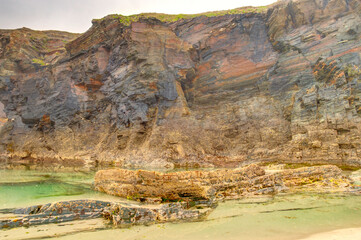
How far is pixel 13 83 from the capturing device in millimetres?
44000

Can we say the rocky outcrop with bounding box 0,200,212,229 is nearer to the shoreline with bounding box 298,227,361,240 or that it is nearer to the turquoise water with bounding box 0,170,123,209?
the turquoise water with bounding box 0,170,123,209

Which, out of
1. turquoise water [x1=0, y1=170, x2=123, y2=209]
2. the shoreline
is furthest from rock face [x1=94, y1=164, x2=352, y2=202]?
the shoreline

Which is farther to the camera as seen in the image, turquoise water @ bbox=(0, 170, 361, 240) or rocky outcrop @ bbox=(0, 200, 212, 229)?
rocky outcrop @ bbox=(0, 200, 212, 229)

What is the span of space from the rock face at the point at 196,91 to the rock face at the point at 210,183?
8933 millimetres

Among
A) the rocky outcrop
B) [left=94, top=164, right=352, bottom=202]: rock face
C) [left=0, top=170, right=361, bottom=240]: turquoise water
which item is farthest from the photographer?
[left=94, top=164, right=352, bottom=202]: rock face

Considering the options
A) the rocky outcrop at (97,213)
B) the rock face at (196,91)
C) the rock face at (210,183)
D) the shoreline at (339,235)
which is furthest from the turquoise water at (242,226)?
the rock face at (196,91)

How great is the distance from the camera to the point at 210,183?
9.99 m

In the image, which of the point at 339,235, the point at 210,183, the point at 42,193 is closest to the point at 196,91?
the point at 210,183

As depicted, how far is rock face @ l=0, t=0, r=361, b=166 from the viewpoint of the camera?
21891 millimetres

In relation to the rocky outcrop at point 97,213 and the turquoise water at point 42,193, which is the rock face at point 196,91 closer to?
the turquoise water at point 42,193

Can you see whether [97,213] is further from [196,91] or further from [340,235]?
[196,91]

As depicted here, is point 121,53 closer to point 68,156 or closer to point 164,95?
point 164,95

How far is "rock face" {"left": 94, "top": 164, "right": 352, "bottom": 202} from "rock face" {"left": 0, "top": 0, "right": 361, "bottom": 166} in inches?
352

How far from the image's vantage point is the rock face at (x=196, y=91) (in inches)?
862
